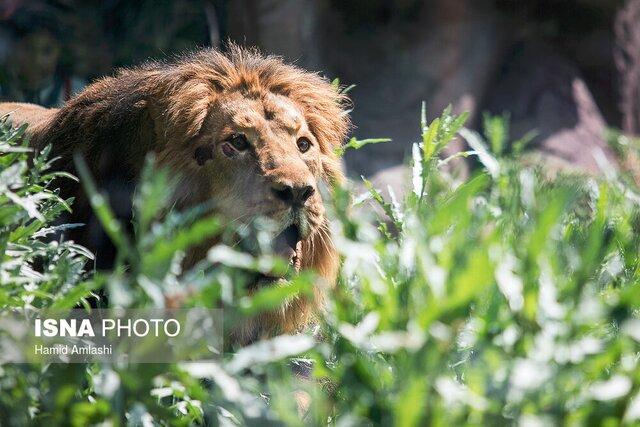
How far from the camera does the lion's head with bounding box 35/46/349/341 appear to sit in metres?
2.99

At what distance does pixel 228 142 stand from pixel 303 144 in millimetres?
313

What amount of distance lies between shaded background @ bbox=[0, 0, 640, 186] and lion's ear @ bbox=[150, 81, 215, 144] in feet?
10.7

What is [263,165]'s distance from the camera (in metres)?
3.01

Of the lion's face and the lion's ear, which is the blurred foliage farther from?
the lion's ear

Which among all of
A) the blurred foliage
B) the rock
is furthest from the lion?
the rock

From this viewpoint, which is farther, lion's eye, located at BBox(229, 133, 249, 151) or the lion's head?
lion's eye, located at BBox(229, 133, 249, 151)

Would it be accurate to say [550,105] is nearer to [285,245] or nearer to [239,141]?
[239,141]

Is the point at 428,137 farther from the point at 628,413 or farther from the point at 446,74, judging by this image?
the point at 446,74

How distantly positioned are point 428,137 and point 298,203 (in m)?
0.50

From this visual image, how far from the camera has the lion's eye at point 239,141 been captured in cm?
314

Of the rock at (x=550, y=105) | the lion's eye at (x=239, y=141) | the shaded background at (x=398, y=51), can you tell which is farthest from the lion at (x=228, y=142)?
the rock at (x=550, y=105)

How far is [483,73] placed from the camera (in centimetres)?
743

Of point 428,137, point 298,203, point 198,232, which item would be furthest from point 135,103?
point 198,232

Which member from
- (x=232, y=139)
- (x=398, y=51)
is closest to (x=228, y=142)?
(x=232, y=139)
